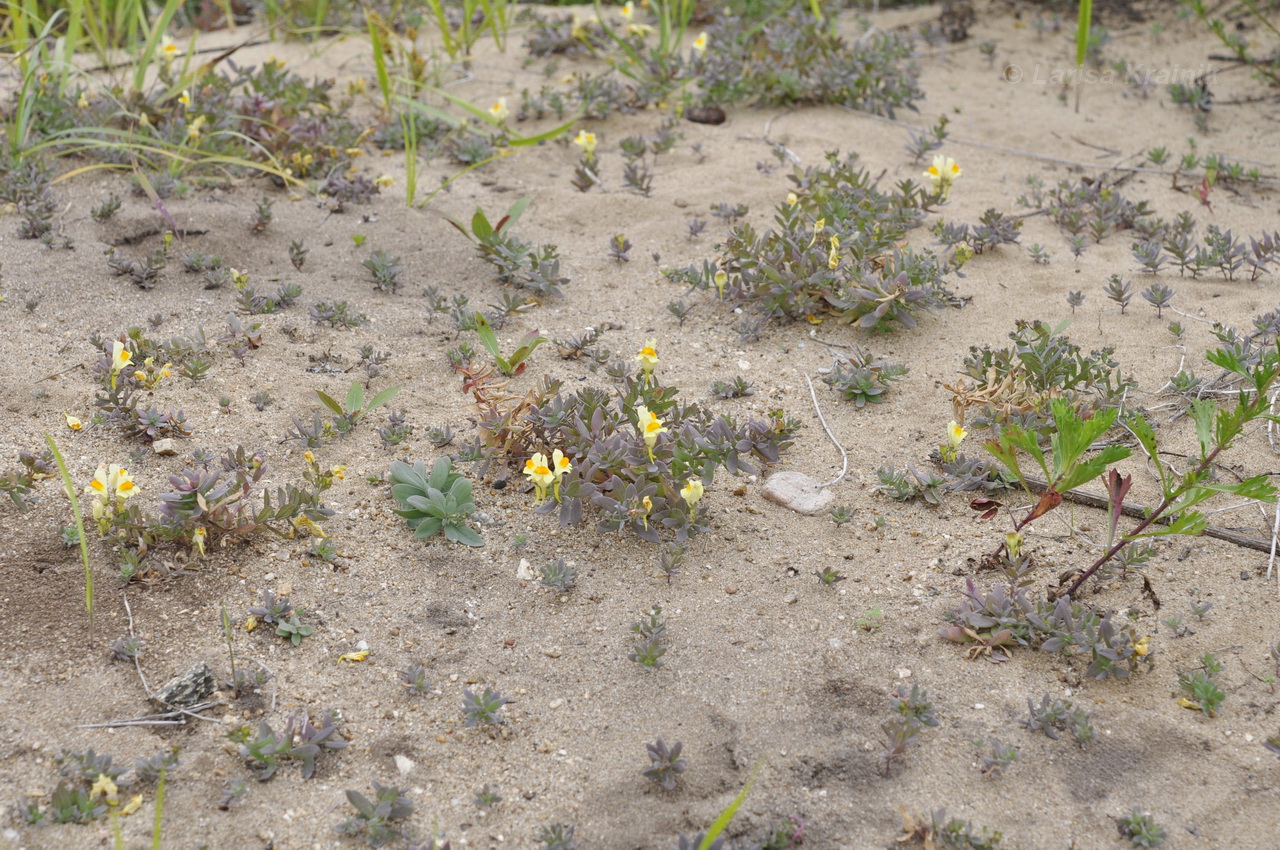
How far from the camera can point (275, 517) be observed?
272 centimetres

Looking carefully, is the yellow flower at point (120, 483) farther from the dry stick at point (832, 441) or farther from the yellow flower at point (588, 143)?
the yellow flower at point (588, 143)

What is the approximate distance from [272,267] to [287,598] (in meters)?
1.84

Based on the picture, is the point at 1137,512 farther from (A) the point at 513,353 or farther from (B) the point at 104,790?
(B) the point at 104,790

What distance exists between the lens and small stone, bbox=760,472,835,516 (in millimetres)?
2980

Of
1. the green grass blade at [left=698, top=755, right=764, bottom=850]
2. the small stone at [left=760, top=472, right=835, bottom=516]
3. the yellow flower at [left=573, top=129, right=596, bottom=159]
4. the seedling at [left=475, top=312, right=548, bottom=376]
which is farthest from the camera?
the yellow flower at [left=573, top=129, right=596, bottom=159]

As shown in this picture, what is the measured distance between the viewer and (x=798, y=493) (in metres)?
3.02

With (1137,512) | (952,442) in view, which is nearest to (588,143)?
(952,442)

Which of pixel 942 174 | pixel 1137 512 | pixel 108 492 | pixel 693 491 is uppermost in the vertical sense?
pixel 942 174

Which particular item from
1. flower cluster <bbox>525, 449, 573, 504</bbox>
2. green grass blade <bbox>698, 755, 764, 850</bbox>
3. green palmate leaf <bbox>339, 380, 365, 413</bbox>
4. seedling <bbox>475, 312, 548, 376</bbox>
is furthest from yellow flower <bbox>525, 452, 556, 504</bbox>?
green grass blade <bbox>698, 755, 764, 850</bbox>

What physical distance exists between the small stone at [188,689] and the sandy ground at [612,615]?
65 mm

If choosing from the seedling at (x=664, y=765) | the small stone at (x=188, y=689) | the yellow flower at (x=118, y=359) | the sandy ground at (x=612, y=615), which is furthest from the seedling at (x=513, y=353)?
the seedling at (x=664, y=765)

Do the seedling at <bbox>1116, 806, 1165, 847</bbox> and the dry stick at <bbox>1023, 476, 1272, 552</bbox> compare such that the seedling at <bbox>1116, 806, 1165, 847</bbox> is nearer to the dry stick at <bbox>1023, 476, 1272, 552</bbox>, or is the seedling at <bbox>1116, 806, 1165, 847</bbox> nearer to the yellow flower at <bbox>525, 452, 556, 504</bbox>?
the dry stick at <bbox>1023, 476, 1272, 552</bbox>

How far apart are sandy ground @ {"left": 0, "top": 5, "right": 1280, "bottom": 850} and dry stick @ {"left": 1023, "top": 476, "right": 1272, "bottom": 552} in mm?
35

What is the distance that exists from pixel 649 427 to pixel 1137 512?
4.30 ft
